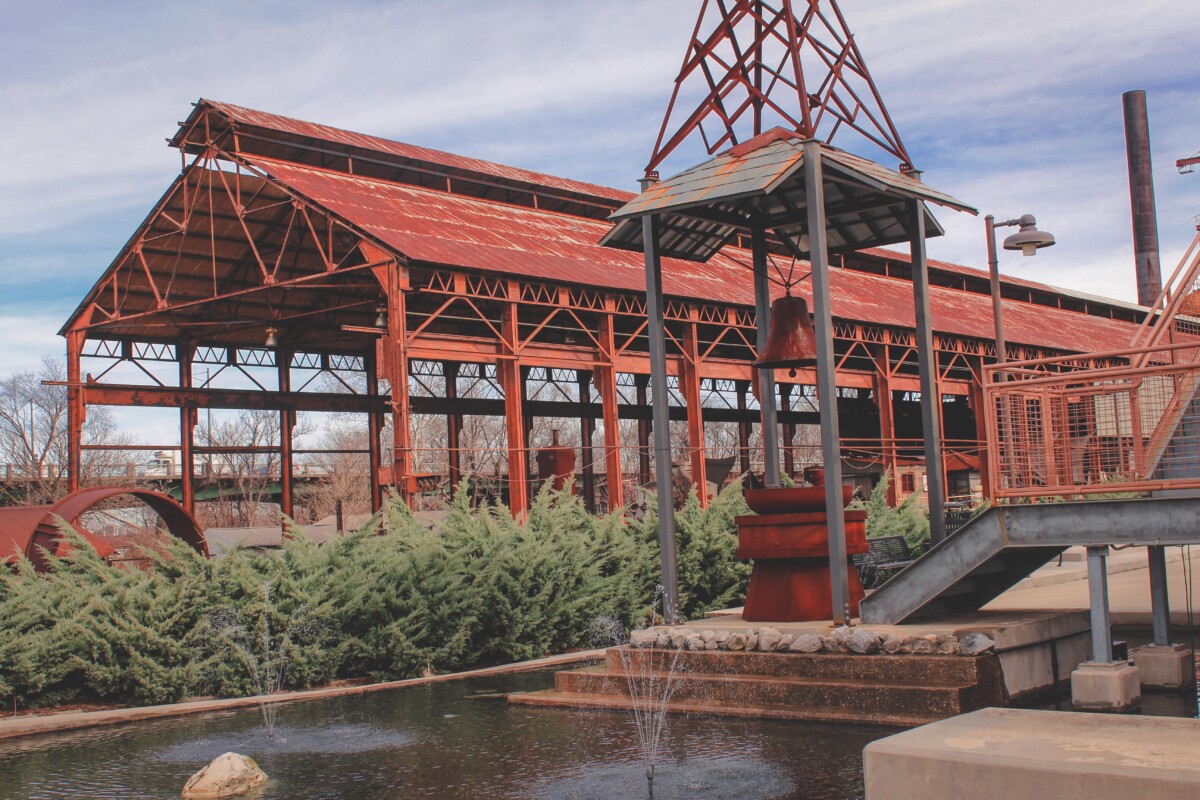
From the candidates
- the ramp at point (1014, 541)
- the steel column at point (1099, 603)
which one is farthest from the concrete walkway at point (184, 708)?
the steel column at point (1099, 603)

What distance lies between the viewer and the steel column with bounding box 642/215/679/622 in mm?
12055

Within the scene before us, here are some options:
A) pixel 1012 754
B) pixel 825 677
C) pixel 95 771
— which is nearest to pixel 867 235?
pixel 825 677

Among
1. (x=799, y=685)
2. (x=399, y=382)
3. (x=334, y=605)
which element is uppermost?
(x=399, y=382)

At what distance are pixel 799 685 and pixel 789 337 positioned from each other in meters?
3.72

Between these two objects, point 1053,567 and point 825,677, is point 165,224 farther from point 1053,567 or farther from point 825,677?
point 825,677

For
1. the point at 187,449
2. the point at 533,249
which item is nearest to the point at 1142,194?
the point at 533,249

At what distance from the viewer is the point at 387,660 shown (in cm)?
1381

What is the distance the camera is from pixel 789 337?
12.0m

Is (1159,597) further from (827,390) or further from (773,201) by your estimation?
(773,201)

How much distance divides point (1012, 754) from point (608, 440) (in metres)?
23.9

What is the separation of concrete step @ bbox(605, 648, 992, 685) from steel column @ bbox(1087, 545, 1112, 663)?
968 mm

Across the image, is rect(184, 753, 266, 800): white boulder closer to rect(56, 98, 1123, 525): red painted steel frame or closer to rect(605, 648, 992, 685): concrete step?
rect(605, 648, 992, 685): concrete step

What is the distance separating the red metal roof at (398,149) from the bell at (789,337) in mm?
20625

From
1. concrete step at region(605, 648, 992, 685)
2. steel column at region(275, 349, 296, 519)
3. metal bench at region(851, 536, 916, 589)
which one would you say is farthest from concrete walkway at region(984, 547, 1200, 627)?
steel column at region(275, 349, 296, 519)
